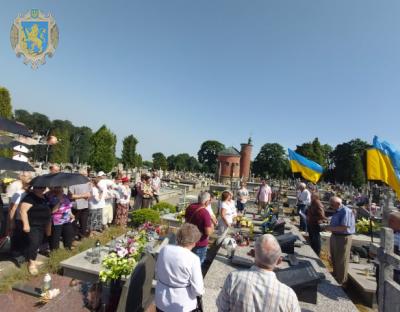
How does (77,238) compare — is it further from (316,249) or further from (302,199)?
(302,199)

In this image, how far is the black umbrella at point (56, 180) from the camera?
547cm

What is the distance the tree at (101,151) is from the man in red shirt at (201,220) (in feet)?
133

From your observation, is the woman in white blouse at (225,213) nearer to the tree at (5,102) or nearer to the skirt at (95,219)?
the skirt at (95,219)

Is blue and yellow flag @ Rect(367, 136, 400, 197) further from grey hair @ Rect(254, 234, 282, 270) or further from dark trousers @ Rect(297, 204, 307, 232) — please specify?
dark trousers @ Rect(297, 204, 307, 232)

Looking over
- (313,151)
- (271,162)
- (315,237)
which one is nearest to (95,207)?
(315,237)

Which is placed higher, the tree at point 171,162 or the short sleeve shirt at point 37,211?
the tree at point 171,162

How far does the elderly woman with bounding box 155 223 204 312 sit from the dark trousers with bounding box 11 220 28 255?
3.99 meters

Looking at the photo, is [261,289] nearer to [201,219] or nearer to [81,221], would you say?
[201,219]

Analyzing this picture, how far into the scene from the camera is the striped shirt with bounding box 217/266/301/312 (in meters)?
2.13

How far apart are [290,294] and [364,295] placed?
447 cm

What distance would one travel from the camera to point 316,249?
7.86m

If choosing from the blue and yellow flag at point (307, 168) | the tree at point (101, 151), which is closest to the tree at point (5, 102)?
the tree at point (101, 151)

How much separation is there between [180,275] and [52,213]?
14.4ft

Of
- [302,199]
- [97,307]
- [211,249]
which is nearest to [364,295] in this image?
[211,249]
